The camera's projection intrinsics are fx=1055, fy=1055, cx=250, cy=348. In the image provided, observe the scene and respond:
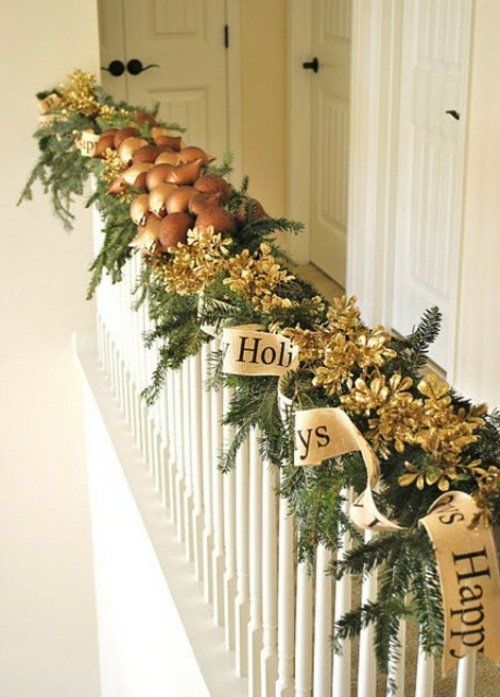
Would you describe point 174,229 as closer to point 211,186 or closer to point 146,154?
point 211,186

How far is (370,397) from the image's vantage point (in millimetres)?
1347

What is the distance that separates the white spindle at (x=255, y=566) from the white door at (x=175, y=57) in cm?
388

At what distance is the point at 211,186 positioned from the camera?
2.13 meters

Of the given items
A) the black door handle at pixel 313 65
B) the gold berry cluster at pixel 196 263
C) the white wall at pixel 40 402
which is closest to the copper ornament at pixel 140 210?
the gold berry cluster at pixel 196 263

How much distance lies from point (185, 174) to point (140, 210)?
13 cm

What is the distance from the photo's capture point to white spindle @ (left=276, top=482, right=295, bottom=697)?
5.52 ft

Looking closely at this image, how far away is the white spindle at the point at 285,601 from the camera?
5.52 ft

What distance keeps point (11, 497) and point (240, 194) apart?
2413mm

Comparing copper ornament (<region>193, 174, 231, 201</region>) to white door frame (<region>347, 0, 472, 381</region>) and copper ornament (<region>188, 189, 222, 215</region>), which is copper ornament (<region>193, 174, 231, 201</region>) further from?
white door frame (<region>347, 0, 472, 381</region>)

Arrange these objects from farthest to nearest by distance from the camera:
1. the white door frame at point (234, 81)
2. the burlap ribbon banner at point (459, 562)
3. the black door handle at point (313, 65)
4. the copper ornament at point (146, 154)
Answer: the white door frame at point (234, 81)
the black door handle at point (313, 65)
the copper ornament at point (146, 154)
the burlap ribbon banner at point (459, 562)

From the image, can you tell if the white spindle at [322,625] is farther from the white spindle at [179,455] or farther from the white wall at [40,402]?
the white wall at [40,402]

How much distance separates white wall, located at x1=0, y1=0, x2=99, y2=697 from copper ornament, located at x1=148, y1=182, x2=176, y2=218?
182 centimetres

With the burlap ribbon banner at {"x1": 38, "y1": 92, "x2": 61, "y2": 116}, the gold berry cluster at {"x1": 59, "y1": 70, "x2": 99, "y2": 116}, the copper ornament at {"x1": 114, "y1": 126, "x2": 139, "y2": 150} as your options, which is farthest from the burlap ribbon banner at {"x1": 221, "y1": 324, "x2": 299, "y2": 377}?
the burlap ribbon banner at {"x1": 38, "y1": 92, "x2": 61, "y2": 116}

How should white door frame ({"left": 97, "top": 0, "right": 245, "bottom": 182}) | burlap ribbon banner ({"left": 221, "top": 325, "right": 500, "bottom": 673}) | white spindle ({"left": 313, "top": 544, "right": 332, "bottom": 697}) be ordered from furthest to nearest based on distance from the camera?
white door frame ({"left": 97, "top": 0, "right": 245, "bottom": 182}) → white spindle ({"left": 313, "top": 544, "right": 332, "bottom": 697}) → burlap ribbon banner ({"left": 221, "top": 325, "right": 500, "bottom": 673})
